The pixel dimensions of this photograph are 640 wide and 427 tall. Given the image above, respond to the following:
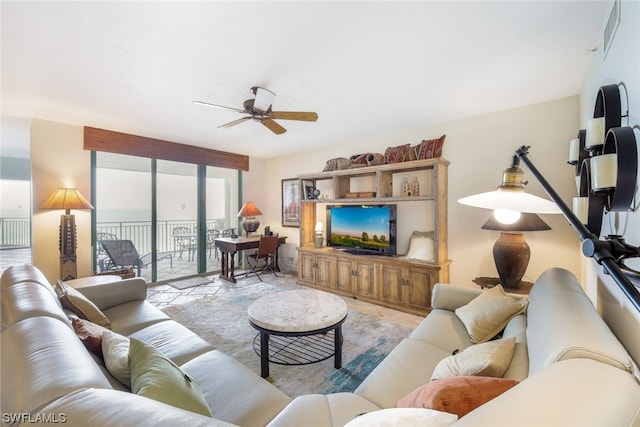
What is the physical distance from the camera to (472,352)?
1.26 metres

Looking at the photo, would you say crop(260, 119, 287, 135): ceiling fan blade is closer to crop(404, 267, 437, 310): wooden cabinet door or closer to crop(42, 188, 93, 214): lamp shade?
crop(404, 267, 437, 310): wooden cabinet door

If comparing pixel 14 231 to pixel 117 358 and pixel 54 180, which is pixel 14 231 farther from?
pixel 117 358

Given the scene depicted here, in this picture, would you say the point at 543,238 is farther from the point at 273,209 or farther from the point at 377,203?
the point at 273,209

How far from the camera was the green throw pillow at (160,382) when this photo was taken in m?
0.90

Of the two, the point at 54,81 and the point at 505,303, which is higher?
the point at 54,81

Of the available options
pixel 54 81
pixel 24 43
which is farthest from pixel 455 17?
pixel 54 81

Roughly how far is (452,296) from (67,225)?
4.71 meters

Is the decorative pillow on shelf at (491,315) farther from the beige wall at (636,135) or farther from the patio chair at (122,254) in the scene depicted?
the patio chair at (122,254)

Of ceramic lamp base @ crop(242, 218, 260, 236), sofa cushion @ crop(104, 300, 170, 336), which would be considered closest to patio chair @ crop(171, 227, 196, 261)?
ceramic lamp base @ crop(242, 218, 260, 236)

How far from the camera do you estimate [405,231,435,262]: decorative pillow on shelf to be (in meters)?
3.39

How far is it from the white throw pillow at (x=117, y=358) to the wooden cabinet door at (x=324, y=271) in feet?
10.0

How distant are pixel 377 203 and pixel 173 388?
336cm

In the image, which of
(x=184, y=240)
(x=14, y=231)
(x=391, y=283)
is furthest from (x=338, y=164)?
(x=14, y=231)

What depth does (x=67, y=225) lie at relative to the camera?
3.47 m
